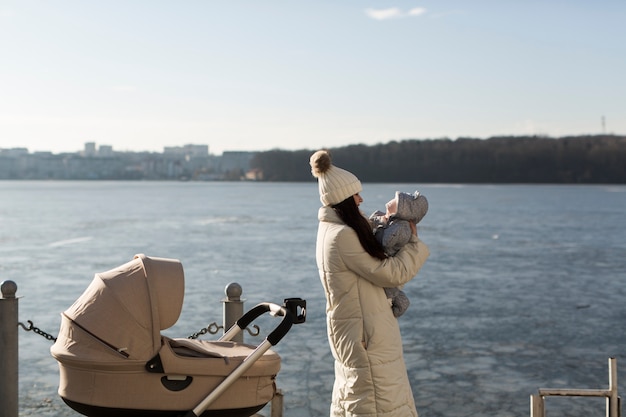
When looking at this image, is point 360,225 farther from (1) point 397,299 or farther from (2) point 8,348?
(2) point 8,348

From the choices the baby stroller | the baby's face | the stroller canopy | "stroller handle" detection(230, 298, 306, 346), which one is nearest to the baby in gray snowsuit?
the baby's face

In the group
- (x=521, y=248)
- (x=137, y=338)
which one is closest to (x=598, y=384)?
(x=137, y=338)

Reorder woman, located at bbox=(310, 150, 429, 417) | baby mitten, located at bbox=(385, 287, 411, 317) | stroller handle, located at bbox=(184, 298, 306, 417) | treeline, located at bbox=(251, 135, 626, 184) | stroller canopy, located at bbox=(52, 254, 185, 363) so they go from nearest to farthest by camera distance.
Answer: stroller canopy, located at bbox=(52, 254, 185, 363)
stroller handle, located at bbox=(184, 298, 306, 417)
woman, located at bbox=(310, 150, 429, 417)
baby mitten, located at bbox=(385, 287, 411, 317)
treeline, located at bbox=(251, 135, 626, 184)

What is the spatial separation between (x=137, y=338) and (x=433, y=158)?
149 m

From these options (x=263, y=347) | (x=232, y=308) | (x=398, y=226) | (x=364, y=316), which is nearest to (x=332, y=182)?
(x=398, y=226)

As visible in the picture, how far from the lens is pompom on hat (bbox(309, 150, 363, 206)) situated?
4223 millimetres

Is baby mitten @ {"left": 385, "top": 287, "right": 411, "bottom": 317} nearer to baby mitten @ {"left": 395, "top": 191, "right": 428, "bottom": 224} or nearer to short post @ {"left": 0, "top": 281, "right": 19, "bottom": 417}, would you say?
baby mitten @ {"left": 395, "top": 191, "right": 428, "bottom": 224}

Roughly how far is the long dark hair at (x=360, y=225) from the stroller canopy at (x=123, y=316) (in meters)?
0.88

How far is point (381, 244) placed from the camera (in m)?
4.29

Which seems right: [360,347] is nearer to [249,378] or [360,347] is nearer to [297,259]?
[249,378]

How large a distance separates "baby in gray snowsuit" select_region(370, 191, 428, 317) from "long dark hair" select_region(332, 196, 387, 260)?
7 cm

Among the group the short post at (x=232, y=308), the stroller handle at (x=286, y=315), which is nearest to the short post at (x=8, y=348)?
the short post at (x=232, y=308)

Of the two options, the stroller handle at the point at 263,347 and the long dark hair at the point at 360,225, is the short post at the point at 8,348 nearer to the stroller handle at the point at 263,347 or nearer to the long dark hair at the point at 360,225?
the stroller handle at the point at 263,347

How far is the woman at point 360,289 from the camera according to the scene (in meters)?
4.20
